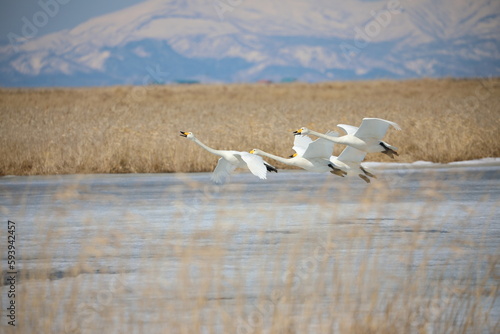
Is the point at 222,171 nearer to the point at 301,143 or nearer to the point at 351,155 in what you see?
the point at 301,143

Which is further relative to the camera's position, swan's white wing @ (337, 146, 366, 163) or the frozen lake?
swan's white wing @ (337, 146, 366, 163)

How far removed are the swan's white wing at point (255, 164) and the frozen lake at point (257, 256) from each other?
0.76 metres

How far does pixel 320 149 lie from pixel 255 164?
4.52ft

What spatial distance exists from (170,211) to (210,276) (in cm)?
485

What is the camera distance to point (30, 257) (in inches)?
364

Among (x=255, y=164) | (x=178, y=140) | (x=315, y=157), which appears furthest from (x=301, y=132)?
(x=178, y=140)

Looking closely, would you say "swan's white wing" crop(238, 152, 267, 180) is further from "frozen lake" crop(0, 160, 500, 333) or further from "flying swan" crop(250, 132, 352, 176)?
"frozen lake" crop(0, 160, 500, 333)

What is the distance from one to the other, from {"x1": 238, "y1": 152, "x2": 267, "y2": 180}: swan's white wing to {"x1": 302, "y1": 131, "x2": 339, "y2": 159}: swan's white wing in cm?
96

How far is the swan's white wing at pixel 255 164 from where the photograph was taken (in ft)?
36.0

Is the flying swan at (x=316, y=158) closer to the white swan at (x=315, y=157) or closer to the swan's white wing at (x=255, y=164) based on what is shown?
the white swan at (x=315, y=157)

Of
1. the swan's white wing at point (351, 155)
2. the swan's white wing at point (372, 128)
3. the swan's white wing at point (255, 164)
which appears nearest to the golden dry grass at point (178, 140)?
the swan's white wing at point (351, 155)

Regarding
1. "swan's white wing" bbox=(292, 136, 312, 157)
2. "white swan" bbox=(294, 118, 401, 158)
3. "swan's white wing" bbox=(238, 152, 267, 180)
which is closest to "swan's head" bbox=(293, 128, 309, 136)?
"white swan" bbox=(294, 118, 401, 158)

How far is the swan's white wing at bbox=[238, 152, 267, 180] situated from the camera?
11.0 metres

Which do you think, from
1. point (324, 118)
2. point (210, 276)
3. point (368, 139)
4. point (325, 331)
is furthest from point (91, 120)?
point (325, 331)
